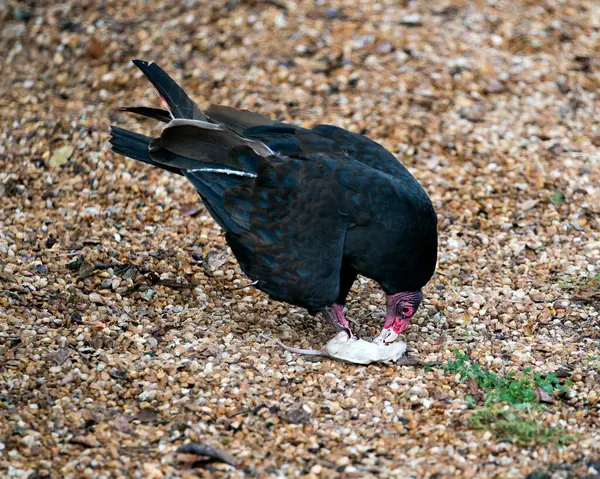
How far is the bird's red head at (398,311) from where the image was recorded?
450 cm

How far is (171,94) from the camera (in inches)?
193

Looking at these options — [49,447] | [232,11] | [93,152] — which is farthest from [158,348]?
[232,11]

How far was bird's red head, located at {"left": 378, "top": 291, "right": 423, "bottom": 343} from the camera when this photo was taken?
Result: 4.50m

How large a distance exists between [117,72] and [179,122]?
9.15 feet

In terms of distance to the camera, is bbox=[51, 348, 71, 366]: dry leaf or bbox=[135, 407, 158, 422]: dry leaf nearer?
bbox=[135, 407, 158, 422]: dry leaf

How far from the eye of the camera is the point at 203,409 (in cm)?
397

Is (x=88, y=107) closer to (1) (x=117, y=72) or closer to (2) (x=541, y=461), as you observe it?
(1) (x=117, y=72)

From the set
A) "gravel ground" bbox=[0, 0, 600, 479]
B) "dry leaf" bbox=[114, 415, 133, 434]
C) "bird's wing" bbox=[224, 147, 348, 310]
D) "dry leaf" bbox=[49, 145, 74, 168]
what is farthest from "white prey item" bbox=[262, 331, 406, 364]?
"dry leaf" bbox=[49, 145, 74, 168]

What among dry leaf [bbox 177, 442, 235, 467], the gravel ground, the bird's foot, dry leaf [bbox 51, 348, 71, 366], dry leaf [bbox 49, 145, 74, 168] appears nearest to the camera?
dry leaf [bbox 177, 442, 235, 467]

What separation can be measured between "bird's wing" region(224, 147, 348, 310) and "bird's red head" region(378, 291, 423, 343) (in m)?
0.40

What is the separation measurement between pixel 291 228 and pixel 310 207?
14 cm

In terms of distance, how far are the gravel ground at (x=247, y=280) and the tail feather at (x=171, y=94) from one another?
38.5 inches

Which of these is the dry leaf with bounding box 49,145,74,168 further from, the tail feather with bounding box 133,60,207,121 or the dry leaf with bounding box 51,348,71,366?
the dry leaf with bounding box 51,348,71,366

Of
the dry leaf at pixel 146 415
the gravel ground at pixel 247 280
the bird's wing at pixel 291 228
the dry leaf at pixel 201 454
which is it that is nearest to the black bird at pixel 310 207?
the bird's wing at pixel 291 228
